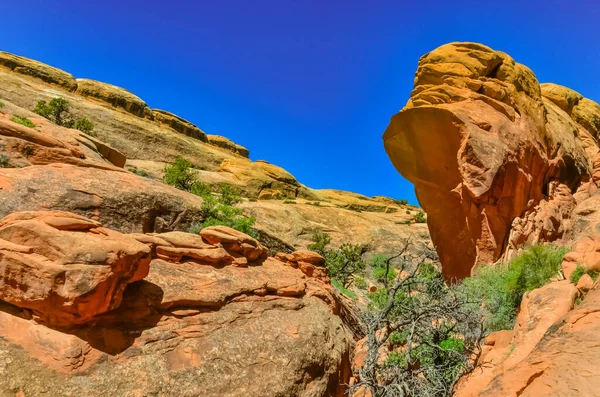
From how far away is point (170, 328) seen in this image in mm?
7574

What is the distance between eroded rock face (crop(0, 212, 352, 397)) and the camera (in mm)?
6133

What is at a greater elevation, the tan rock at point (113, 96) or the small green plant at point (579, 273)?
the tan rock at point (113, 96)

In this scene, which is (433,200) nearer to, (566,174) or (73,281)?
(566,174)

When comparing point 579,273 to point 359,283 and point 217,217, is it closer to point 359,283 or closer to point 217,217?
point 217,217

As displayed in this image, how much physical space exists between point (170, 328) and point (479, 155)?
18.9 m

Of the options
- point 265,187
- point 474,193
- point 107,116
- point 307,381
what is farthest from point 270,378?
point 107,116

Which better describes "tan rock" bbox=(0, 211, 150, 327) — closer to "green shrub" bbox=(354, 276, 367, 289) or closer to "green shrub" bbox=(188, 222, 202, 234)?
"green shrub" bbox=(188, 222, 202, 234)

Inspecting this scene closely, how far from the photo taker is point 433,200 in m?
24.8

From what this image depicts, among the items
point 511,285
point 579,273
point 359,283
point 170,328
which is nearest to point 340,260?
point 359,283

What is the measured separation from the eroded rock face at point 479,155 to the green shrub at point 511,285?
4.64 meters

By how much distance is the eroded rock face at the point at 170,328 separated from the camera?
6.13 metres

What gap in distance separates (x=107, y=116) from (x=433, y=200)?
42462 mm

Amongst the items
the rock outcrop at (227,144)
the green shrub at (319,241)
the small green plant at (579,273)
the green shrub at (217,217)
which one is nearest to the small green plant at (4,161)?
the green shrub at (217,217)

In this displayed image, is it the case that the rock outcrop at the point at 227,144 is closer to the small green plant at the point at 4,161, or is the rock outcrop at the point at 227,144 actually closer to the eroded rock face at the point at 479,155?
the eroded rock face at the point at 479,155
